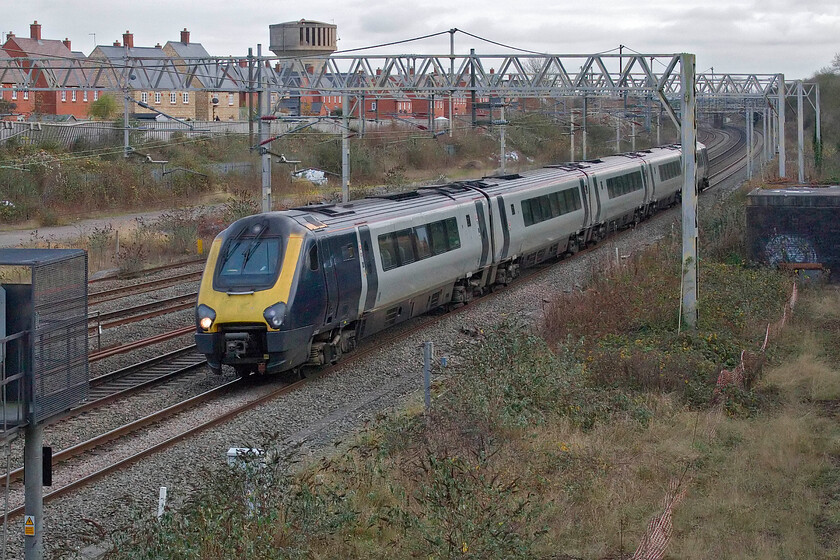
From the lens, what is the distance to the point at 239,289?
44.0ft

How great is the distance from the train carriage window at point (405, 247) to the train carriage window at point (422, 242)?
207mm

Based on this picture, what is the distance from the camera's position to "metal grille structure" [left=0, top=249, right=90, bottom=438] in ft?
22.4

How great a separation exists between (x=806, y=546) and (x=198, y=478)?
575 cm

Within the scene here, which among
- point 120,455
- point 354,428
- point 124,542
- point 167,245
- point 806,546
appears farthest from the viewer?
point 167,245

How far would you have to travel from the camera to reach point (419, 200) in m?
18.3

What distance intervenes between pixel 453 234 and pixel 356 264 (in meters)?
3.92

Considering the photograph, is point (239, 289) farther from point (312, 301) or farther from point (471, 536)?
point (471, 536)

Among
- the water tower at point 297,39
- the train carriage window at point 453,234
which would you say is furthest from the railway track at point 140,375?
the water tower at point 297,39

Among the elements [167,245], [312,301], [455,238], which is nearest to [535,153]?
[167,245]

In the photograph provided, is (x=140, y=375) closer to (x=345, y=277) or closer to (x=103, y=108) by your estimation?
(x=345, y=277)

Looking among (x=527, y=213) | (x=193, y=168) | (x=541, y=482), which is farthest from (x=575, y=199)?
(x=193, y=168)

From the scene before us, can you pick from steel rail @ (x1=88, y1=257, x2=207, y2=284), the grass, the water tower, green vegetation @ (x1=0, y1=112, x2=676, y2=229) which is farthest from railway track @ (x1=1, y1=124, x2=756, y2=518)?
the water tower

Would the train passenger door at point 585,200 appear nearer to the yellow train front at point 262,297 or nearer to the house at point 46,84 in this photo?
the yellow train front at point 262,297

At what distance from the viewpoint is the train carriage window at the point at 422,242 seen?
56.3 feet
